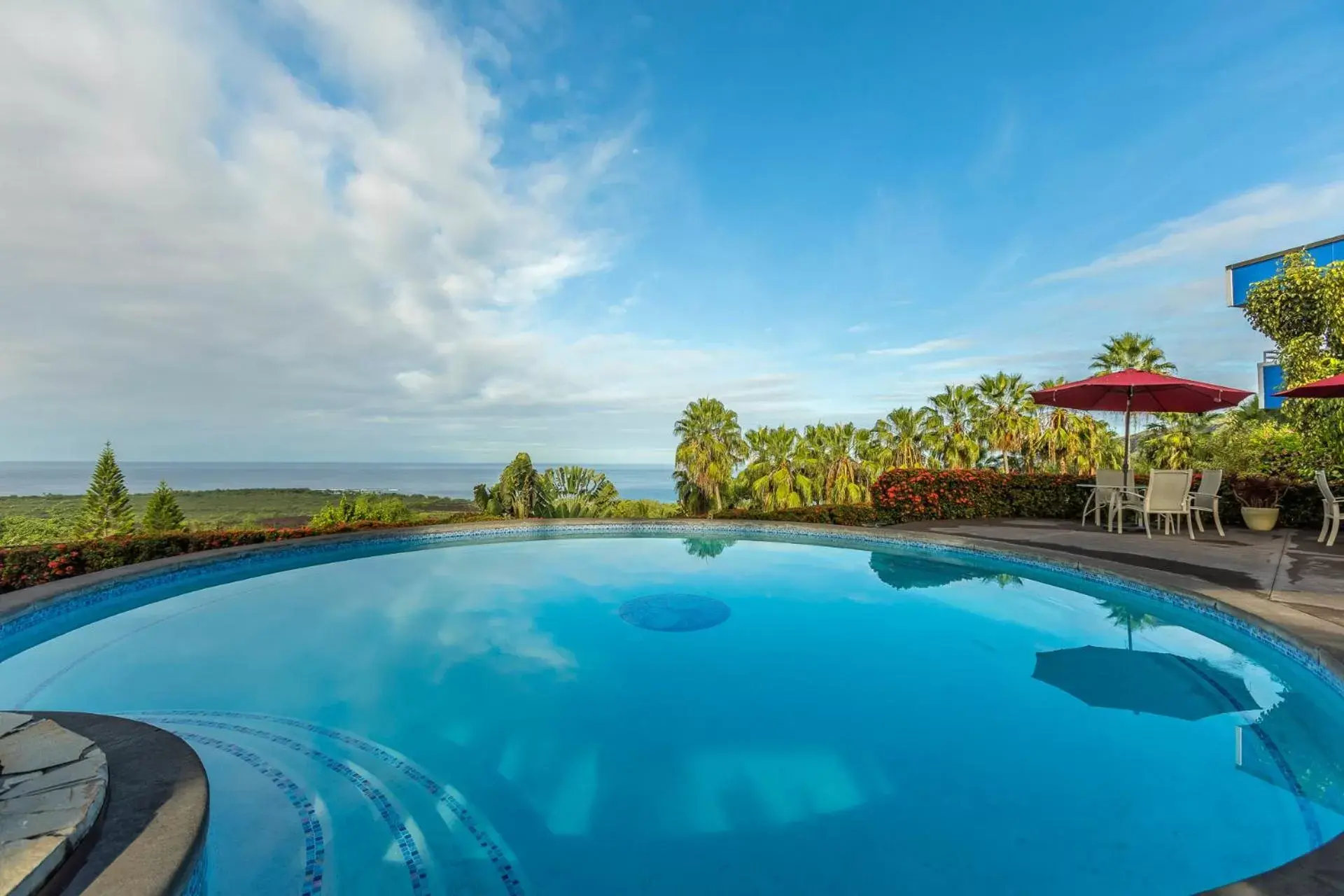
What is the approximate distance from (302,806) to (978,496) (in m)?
11.8

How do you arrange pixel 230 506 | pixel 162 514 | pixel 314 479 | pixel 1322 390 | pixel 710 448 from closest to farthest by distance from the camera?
pixel 1322 390
pixel 162 514
pixel 710 448
pixel 230 506
pixel 314 479

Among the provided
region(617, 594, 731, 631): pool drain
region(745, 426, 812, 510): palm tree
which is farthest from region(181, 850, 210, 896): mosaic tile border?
region(745, 426, 812, 510): palm tree

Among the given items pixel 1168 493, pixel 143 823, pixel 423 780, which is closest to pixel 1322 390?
pixel 1168 493

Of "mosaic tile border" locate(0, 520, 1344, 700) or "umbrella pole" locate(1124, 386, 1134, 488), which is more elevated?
"umbrella pole" locate(1124, 386, 1134, 488)

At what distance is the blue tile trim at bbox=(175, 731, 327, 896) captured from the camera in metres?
2.36

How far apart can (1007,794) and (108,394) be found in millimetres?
36793

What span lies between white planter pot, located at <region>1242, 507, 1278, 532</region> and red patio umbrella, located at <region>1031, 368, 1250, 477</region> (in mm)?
1704

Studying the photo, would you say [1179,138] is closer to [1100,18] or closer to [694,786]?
[1100,18]

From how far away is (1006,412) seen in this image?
20188mm

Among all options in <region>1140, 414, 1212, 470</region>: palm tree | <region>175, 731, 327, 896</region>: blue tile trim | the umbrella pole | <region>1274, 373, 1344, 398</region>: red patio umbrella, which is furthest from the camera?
<region>1140, 414, 1212, 470</region>: palm tree

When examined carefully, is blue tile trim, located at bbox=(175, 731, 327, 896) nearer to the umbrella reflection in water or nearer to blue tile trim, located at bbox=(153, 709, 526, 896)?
blue tile trim, located at bbox=(153, 709, 526, 896)

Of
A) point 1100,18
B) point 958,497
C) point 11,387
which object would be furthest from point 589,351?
point 11,387

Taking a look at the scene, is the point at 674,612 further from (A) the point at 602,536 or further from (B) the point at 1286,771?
(A) the point at 602,536

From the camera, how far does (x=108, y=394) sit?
1016 inches
